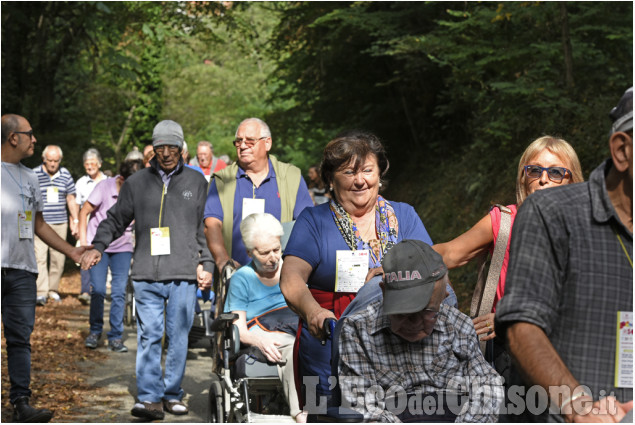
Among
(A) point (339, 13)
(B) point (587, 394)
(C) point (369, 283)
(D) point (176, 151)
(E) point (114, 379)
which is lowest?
(E) point (114, 379)

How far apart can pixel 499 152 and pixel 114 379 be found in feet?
29.8

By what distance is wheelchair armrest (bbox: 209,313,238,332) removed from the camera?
6.27 m

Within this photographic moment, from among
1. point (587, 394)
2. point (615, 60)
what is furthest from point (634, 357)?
point (615, 60)

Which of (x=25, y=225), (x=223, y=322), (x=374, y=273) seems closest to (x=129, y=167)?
(x=25, y=225)

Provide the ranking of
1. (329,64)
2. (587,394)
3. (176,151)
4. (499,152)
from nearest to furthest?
(587,394) → (176,151) → (499,152) → (329,64)

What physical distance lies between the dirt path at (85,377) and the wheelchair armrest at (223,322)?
1970mm

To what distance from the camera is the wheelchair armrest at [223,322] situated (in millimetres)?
Result: 6270

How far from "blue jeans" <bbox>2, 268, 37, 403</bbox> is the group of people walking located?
11mm

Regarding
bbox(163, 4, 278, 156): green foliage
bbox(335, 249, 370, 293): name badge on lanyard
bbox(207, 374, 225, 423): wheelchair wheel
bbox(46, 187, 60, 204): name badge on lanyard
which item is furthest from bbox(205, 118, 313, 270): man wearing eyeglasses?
bbox(163, 4, 278, 156): green foliage

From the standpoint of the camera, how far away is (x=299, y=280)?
4.95 metres

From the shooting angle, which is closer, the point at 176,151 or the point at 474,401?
the point at 474,401

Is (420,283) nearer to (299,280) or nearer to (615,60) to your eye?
(299,280)

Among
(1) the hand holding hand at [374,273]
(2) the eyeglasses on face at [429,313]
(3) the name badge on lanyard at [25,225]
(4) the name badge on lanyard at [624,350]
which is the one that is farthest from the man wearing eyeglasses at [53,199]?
(4) the name badge on lanyard at [624,350]

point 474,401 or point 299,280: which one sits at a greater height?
point 299,280
